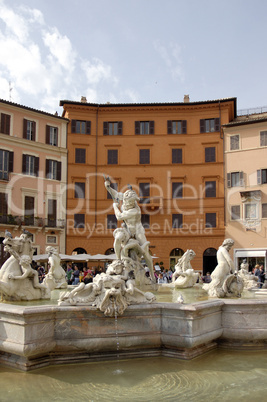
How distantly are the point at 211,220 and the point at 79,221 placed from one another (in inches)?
438

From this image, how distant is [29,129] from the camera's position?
112ft

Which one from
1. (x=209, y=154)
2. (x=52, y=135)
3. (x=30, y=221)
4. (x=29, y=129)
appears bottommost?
(x=30, y=221)

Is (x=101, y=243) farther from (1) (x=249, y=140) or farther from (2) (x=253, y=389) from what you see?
(2) (x=253, y=389)

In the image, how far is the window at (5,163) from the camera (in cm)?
3206

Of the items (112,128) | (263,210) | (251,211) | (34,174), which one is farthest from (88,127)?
(263,210)

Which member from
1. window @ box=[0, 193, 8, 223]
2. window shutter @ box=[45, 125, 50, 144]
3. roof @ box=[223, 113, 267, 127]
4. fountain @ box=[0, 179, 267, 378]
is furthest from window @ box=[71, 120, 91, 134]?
fountain @ box=[0, 179, 267, 378]

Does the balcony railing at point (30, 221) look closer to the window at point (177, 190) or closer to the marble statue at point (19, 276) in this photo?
the window at point (177, 190)

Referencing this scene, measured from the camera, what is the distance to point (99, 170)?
120 feet

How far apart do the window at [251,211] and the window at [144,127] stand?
1041cm

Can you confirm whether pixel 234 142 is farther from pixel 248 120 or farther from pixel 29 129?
pixel 29 129

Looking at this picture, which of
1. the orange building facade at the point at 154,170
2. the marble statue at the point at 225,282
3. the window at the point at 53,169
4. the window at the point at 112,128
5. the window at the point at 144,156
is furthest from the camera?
the window at the point at 112,128

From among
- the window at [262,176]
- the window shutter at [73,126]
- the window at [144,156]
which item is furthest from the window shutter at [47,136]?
the window at [262,176]

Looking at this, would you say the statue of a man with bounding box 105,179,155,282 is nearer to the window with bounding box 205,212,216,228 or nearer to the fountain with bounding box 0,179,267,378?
the fountain with bounding box 0,179,267,378

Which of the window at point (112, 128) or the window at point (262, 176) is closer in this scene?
the window at point (262, 176)
